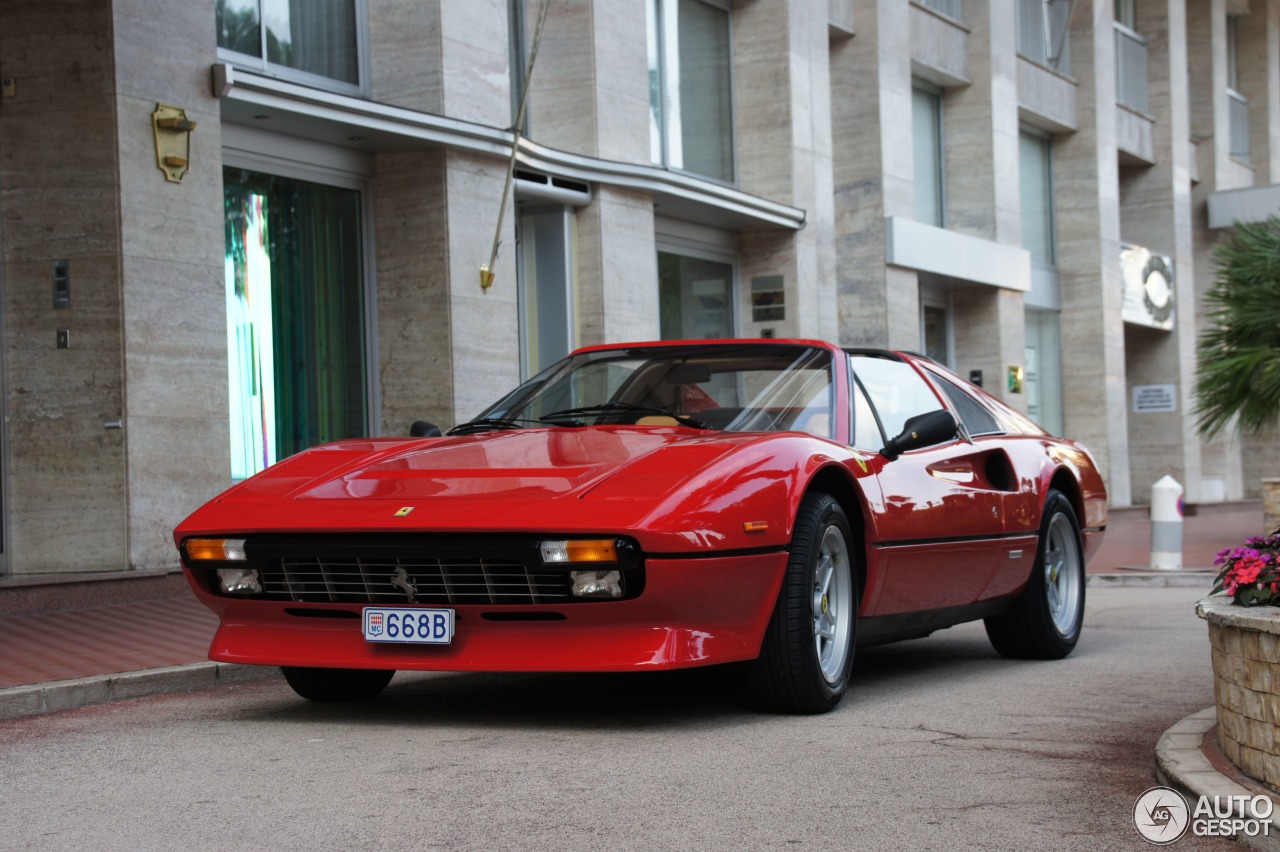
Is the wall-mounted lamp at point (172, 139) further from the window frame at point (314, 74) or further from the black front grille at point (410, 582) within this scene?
the black front grille at point (410, 582)

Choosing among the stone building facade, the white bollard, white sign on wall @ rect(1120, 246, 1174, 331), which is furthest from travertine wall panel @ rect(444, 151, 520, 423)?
white sign on wall @ rect(1120, 246, 1174, 331)

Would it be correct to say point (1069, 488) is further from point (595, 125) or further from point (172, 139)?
point (595, 125)

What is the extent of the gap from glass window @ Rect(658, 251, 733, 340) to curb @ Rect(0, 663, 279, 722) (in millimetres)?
11303

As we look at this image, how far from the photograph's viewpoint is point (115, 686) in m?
6.76

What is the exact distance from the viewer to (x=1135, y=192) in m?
31.6

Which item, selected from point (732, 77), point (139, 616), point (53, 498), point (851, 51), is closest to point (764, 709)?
point (139, 616)

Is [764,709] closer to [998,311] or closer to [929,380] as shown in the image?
[929,380]

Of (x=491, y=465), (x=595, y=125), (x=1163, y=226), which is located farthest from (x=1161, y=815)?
(x=1163, y=226)

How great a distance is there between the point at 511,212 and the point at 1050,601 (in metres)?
8.05

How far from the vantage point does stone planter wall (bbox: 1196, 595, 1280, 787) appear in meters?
4.16

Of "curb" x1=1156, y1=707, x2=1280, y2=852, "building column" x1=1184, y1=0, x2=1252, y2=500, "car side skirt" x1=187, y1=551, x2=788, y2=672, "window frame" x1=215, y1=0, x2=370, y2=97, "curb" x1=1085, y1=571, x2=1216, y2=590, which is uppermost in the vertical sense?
"building column" x1=1184, y1=0, x2=1252, y2=500

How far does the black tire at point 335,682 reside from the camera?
20.2 feet

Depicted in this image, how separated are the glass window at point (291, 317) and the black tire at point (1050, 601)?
23.3ft

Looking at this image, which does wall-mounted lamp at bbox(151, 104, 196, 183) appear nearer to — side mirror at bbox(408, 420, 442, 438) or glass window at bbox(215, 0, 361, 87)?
glass window at bbox(215, 0, 361, 87)
